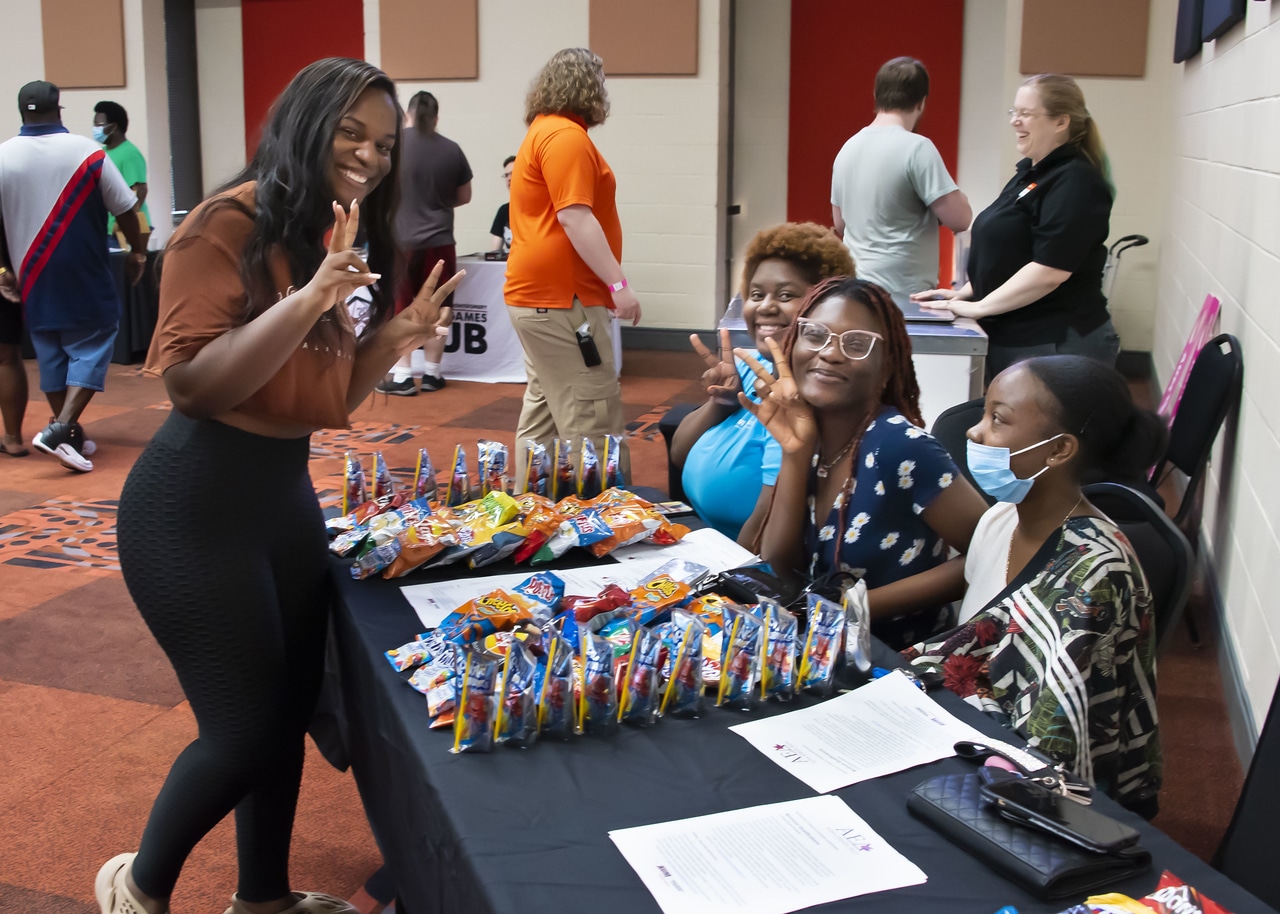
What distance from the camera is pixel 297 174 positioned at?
1.65 meters

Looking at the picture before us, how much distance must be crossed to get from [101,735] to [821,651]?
2023 millimetres

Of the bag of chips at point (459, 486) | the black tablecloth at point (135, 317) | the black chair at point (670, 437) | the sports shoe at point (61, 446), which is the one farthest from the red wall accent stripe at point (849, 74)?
the bag of chips at point (459, 486)

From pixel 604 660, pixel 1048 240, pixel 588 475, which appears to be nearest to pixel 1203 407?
pixel 1048 240

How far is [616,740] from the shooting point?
142 cm

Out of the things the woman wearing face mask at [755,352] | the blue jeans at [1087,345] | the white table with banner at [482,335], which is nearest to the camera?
the woman wearing face mask at [755,352]

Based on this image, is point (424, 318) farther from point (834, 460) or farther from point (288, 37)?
point (288, 37)

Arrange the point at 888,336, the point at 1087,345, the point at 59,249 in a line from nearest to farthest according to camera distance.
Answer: the point at 888,336, the point at 1087,345, the point at 59,249

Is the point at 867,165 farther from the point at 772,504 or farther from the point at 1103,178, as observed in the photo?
the point at 772,504

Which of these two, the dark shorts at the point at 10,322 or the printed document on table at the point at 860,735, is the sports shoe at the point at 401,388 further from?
the printed document on table at the point at 860,735

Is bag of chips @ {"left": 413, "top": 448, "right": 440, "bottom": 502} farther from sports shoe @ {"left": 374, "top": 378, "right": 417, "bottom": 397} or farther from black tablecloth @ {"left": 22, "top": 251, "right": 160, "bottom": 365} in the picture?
black tablecloth @ {"left": 22, "top": 251, "right": 160, "bottom": 365}

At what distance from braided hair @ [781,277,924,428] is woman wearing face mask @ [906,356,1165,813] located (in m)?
0.28

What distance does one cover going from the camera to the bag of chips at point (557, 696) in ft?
4.64

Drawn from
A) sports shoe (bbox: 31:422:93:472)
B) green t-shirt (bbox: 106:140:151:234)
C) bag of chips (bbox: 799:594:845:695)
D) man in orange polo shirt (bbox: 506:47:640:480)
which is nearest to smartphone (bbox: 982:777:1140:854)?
bag of chips (bbox: 799:594:845:695)

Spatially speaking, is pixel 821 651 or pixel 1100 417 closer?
pixel 821 651
